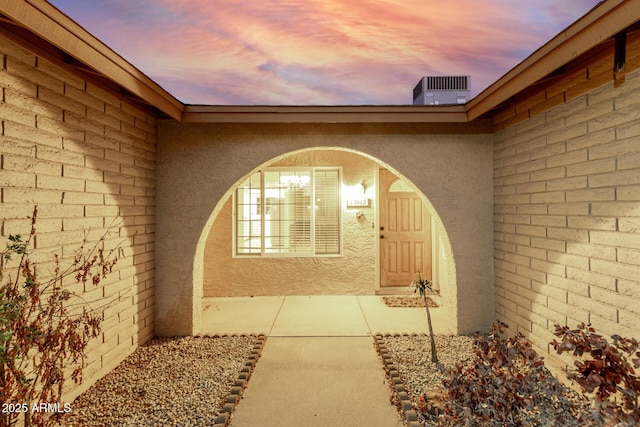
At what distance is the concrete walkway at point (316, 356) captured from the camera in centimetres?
245

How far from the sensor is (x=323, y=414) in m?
2.45

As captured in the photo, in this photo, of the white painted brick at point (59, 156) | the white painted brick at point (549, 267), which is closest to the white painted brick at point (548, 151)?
the white painted brick at point (549, 267)

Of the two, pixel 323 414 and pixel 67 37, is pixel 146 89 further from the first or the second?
pixel 323 414

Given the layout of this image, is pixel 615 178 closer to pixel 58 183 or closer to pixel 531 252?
pixel 531 252

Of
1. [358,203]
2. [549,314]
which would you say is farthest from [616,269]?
[358,203]

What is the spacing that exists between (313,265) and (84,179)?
3937 mm

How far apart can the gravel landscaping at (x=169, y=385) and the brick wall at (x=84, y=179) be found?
0.69ft

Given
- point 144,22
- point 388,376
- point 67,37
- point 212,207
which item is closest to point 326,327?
point 388,376

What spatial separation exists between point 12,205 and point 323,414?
2687mm

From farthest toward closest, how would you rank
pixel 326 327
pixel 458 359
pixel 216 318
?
pixel 216 318, pixel 326 327, pixel 458 359

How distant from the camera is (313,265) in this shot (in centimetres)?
594

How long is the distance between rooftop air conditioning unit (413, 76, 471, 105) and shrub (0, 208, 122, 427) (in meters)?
8.90

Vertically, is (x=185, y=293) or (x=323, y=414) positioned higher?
(x=185, y=293)

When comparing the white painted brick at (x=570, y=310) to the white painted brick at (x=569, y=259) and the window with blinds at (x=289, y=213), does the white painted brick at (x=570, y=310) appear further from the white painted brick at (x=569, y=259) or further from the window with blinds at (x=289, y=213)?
the window with blinds at (x=289, y=213)
